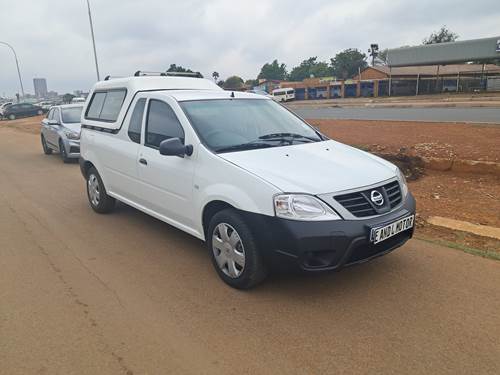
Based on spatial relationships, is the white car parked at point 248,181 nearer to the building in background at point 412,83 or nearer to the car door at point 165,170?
the car door at point 165,170

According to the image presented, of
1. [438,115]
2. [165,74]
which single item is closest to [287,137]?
[165,74]

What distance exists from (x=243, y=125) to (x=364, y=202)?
1.62 m

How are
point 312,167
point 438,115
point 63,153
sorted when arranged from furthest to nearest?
point 438,115 → point 63,153 → point 312,167

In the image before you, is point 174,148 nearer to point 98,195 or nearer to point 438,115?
point 98,195

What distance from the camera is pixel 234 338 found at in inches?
122

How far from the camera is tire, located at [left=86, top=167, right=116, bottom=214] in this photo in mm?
6090

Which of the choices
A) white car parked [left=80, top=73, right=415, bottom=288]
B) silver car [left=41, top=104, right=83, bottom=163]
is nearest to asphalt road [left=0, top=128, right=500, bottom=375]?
white car parked [left=80, top=73, right=415, bottom=288]

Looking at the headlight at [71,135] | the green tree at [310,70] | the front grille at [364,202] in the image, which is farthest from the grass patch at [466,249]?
the green tree at [310,70]

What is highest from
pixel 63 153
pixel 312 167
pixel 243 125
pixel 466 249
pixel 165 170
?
pixel 243 125

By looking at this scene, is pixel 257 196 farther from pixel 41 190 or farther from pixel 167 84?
pixel 41 190

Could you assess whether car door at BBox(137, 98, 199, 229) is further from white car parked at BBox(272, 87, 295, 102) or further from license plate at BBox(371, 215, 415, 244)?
white car parked at BBox(272, 87, 295, 102)

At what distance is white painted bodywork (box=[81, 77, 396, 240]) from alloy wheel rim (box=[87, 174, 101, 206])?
0.60 m

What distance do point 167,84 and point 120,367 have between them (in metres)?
3.62

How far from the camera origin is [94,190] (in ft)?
20.7
